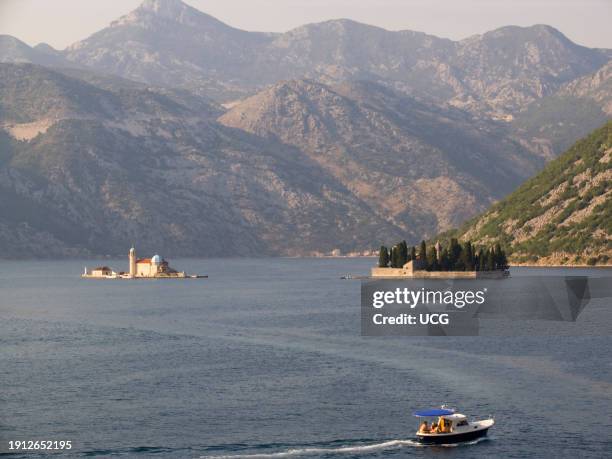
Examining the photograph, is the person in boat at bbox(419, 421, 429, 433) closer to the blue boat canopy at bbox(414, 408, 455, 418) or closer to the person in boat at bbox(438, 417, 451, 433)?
the blue boat canopy at bbox(414, 408, 455, 418)

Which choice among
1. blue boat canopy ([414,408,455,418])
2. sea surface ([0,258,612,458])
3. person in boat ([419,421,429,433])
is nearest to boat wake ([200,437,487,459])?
sea surface ([0,258,612,458])

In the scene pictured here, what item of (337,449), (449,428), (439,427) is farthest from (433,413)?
(337,449)

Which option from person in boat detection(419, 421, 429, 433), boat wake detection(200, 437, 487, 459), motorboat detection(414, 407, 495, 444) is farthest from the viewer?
person in boat detection(419, 421, 429, 433)

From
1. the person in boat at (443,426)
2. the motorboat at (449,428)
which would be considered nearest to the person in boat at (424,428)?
the motorboat at (449,428)

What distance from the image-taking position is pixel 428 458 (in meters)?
105

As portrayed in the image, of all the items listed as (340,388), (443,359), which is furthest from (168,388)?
(443,359)

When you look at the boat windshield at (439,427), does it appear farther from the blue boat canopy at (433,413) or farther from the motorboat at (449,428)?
the blue boat canopy at (433,413)

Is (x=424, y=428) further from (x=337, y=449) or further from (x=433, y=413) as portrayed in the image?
(x=337, y=449)

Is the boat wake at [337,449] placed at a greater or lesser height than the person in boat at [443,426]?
lesser

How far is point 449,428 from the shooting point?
11000 cm

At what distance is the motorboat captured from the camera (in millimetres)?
109188

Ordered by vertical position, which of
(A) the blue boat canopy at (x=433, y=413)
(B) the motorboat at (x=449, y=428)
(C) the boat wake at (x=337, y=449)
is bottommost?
(C) the boat wake at (x=337, y=449)

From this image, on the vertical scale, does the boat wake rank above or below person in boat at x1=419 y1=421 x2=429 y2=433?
below

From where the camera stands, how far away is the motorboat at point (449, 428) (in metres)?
109
